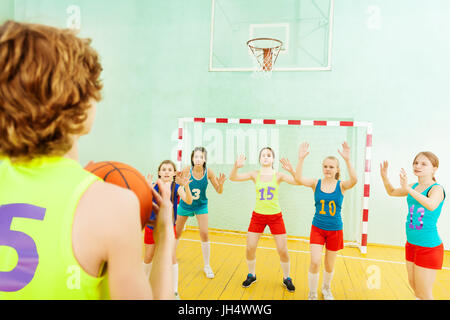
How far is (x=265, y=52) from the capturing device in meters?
5.17

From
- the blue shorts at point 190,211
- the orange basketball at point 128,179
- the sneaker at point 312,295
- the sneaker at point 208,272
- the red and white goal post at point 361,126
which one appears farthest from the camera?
the red and white goal post at point 361,126

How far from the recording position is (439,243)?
265cm

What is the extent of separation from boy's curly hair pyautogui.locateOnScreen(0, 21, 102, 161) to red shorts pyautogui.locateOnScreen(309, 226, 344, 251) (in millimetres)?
2880

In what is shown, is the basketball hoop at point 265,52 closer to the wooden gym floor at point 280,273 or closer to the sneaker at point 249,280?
the wooden gym floor at point 280,273

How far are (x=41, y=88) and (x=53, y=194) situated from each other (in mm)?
208

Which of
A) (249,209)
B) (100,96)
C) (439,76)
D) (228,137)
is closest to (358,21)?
(439,76)

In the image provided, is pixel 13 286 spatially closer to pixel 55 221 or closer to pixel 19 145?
pixel 55 221

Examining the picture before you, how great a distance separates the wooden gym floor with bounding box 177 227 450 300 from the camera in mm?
3213

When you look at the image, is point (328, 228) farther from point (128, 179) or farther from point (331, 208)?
point (128, 179)

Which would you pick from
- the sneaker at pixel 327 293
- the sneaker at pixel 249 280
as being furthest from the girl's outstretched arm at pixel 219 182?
the sneaker at pixel 327 293

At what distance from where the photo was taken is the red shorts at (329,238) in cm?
309

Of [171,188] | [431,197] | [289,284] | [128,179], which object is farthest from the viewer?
[171,188]

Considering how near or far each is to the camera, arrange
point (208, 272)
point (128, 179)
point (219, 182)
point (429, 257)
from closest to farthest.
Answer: point (128, 179)
point (429, 257)
point (208, 272)
point (219, 182)

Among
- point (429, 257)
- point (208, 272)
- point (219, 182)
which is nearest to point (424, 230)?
point (429, 257)
